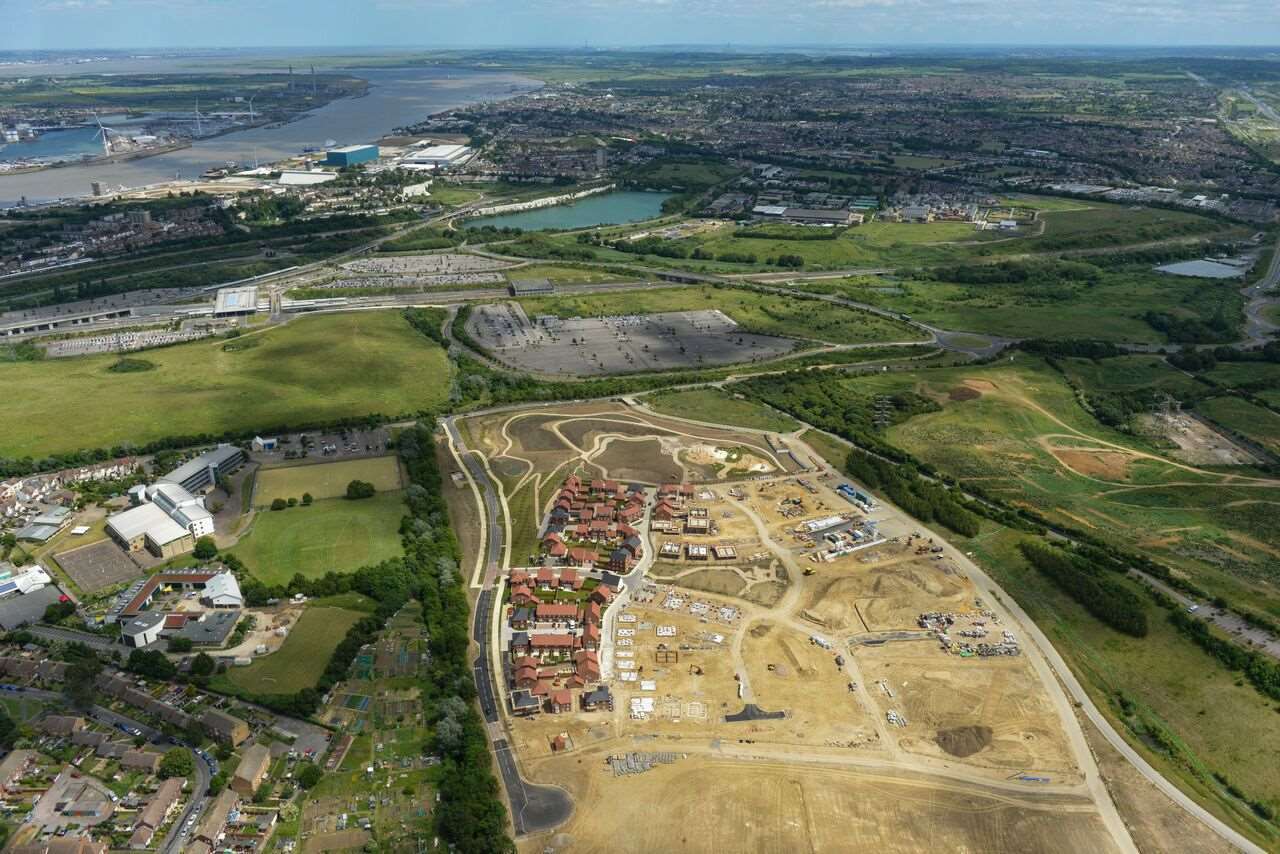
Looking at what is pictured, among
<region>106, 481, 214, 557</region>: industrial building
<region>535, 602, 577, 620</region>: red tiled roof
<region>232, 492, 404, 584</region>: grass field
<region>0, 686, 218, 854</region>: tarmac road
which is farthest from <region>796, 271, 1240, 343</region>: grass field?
<region>0, 686, 218, 854</region>: tarmac road

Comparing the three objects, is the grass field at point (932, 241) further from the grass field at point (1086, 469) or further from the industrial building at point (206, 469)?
the industrial building at point (206, 469)

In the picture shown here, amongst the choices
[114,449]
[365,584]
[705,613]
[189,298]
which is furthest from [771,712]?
[189,298]

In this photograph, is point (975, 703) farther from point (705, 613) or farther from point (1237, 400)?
point (1237, 400)

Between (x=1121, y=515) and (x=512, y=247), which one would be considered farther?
(x=512, y=247)

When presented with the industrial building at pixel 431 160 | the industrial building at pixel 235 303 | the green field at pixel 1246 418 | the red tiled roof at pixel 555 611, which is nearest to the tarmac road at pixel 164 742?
the red tiled roof at pixel 555 611

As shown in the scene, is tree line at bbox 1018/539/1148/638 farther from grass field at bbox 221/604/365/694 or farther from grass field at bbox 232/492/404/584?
grass field at bbox 221/604/365/694

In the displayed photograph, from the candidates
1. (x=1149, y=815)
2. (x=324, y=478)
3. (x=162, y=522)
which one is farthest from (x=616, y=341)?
(x=1149, y=815)

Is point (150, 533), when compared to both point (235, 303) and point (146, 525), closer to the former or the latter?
point (146, 525)
